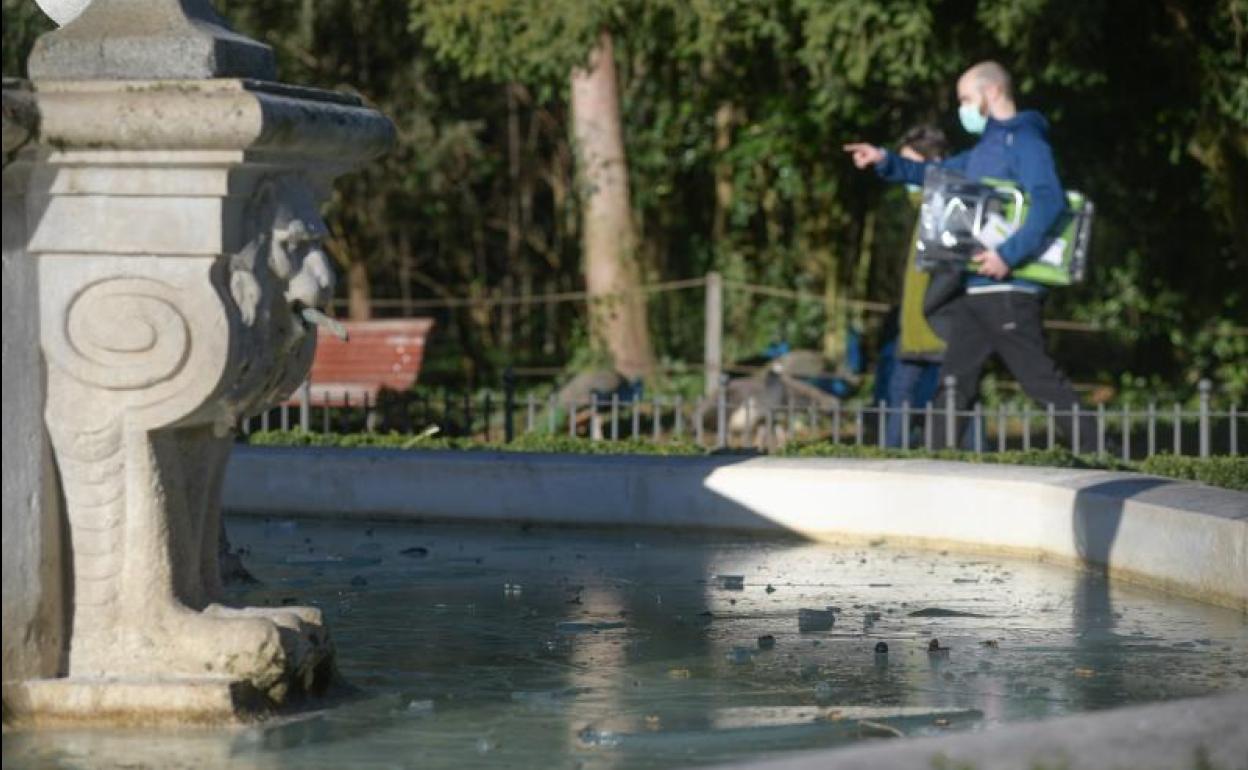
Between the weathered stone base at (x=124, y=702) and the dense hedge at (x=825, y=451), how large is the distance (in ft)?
15.8

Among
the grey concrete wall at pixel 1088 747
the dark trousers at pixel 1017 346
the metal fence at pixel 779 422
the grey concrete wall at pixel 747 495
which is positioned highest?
the dark trousers at pixel 1017 346

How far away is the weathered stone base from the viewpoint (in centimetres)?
541

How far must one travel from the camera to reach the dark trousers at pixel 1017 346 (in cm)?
1211

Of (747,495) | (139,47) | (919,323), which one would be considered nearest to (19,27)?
(919,323)

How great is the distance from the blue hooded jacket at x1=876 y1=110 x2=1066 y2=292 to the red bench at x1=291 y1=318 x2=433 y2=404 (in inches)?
293

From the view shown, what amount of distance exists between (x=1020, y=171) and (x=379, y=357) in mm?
8236

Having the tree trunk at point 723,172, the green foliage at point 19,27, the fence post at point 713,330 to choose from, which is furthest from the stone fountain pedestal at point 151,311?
the tree trunk at point 723,172

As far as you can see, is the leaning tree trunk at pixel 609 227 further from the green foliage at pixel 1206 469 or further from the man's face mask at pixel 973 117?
the green foliage at pixel 1206 469

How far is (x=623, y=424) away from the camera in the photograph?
17609mm

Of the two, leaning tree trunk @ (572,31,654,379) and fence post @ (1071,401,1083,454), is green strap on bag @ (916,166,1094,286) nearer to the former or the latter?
fence post @ (1071,401,1083,454)

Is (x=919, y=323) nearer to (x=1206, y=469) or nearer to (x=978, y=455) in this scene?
(x=978, y=455)

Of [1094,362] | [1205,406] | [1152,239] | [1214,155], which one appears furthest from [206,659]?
[1094,362]

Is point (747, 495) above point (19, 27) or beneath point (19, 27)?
beneath

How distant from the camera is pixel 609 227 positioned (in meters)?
20.5
